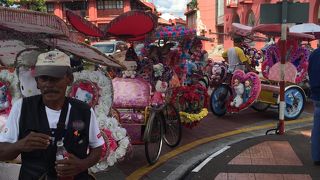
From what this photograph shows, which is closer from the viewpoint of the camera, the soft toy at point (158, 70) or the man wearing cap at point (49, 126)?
the man wearing cap at point (49, 126)

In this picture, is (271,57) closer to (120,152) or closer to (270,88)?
(270,88)

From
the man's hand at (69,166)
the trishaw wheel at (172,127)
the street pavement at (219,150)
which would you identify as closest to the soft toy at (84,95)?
the street pavement at (219,150)

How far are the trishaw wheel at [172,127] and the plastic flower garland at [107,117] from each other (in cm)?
183

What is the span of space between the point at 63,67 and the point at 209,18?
5199 centimetres

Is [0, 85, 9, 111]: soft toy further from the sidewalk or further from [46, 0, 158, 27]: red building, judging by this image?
[46, 0, 158, 27]: red building

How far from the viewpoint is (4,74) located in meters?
5.38

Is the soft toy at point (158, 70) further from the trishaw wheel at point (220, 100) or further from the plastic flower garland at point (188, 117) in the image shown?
the trishaw wheel at point (220, 100)

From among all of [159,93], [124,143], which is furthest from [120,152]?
[159,93]

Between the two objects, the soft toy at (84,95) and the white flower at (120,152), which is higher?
the soft toy at (84,95)

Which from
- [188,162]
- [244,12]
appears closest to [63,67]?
[188,162]

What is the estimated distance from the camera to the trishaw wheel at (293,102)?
9.66 metres

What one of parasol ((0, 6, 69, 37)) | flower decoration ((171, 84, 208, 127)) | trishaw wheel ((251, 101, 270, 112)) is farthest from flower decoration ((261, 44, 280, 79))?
parasol ((0, 6, 69, 37))

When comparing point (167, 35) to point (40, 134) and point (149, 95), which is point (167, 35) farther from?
point (40, 134)

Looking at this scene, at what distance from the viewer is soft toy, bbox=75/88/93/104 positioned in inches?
210
